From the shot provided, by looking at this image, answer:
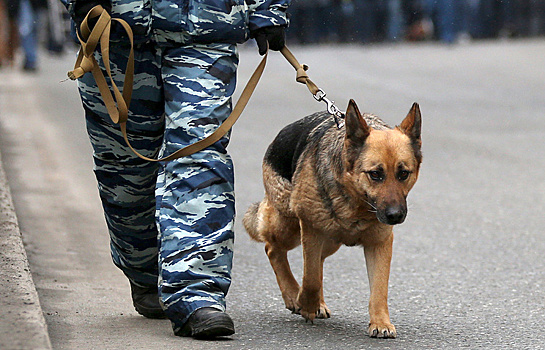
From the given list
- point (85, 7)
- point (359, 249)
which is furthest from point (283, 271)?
point (359, 249)

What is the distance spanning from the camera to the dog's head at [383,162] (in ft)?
14.0

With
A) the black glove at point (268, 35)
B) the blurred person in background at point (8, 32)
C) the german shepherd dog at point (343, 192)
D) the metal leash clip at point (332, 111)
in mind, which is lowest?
the blurred person in background at point (8, 32)

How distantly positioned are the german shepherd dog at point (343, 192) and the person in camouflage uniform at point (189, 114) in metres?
0.38

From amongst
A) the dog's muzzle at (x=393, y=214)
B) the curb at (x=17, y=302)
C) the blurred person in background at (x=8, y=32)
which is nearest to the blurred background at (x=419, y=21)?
the blurred person in background at (x=8, y=32)

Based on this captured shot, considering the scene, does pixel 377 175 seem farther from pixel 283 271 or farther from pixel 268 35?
pixel 283 271

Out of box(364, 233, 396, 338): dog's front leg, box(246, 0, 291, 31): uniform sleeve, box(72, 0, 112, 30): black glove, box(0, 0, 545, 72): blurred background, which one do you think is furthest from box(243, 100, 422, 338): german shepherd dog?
box(0, 0, 545, 72): blurred background

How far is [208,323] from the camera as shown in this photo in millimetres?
4207

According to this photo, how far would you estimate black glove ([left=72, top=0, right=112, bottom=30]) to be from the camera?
446 centimetres

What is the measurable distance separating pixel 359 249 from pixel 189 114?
261 cm

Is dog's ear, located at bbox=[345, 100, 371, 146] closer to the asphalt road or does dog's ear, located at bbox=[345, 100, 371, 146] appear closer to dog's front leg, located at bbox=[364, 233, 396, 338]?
dog's front leg, located at bbox=[364, 233, 396, 338]

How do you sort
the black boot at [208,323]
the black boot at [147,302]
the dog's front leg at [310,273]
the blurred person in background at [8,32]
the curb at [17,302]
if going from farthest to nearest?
the blurred person in background at [8,32]
the black boot at [147,302]
the dog's front leg at [310,273]
the black boot at [208,323]
the curb at [17,302]

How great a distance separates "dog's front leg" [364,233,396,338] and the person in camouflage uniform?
613 mm

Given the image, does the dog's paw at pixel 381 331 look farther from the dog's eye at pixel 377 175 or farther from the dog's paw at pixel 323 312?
the dog's eye at pixel 377 175

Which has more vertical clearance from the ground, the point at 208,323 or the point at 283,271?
the point at 208,323
